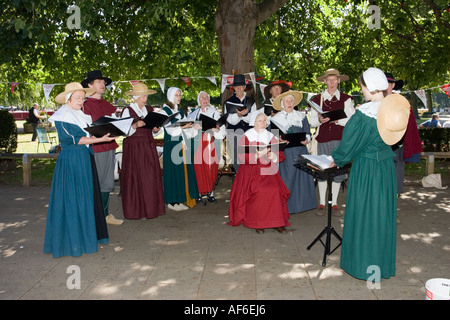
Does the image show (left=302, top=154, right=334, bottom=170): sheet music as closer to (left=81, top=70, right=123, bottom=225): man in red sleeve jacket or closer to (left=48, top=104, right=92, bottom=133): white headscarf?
Answer: (left=48, top=104, right=92, bottom=133): white headscarf

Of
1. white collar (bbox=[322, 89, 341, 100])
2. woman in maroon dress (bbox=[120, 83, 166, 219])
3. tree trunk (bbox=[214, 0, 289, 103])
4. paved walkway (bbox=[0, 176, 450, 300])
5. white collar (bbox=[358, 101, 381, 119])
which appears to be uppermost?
tree trunk (bbox=[214, 0, 289, 103])

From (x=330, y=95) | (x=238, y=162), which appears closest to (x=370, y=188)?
(x=238, y=162)

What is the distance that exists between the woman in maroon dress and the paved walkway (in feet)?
0.80

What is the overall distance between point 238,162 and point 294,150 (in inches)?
38.6

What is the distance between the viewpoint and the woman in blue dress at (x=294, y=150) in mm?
6898

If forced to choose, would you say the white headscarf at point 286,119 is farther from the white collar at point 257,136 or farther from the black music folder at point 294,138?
the white collar at point 257,136

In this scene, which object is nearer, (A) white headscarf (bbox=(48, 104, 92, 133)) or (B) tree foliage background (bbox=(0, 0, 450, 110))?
(A) white headscarf (bbox=(48, 104, 92, 133))

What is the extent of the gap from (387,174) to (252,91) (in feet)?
17.3

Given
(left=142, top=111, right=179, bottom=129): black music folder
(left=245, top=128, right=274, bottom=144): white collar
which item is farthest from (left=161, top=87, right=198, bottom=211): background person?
(left=245, top=128, right=274, bottom=144): white collar

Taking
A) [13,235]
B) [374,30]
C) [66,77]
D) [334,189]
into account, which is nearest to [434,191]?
[334,189]

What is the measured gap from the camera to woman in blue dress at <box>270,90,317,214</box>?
690cm

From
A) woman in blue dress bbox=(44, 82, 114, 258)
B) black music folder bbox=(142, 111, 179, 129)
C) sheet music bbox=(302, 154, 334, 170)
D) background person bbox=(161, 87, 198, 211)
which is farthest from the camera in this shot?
background person bbox=(161, 87, 198, 211)

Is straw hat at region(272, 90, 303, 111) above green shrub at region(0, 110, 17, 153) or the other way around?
above
